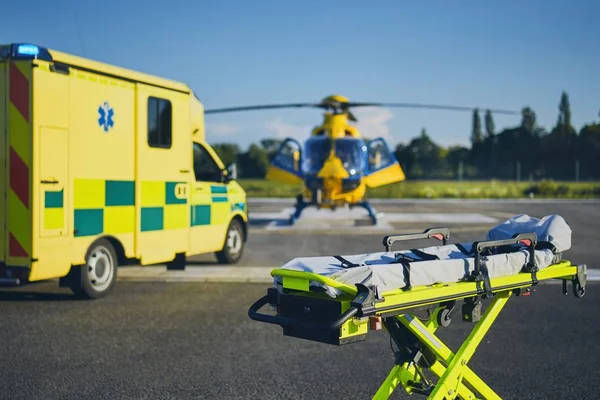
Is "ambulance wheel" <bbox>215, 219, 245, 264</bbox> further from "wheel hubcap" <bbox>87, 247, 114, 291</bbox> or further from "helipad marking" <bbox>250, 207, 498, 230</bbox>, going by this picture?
"helipad marking" <bbox>250, 207, 498, 230</bbox>

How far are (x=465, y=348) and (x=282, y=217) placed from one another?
20.0 m

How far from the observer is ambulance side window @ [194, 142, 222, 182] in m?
11.8

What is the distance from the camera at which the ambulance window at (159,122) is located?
9758 mm

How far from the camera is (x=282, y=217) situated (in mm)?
23953

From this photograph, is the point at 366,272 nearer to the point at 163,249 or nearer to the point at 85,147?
the point at 85,147

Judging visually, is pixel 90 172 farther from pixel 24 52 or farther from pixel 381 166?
pixel 381 166

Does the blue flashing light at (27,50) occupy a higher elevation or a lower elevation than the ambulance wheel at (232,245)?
higher

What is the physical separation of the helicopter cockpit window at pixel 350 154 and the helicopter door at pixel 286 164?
1.60m

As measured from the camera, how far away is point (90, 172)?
8711 millimetres

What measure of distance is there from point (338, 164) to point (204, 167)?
851 centimetres

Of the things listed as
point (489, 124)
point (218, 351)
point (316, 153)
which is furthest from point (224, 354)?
point (489, 124)

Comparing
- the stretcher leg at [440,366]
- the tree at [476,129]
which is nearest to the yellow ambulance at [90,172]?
the stretcher leg at [440,366]

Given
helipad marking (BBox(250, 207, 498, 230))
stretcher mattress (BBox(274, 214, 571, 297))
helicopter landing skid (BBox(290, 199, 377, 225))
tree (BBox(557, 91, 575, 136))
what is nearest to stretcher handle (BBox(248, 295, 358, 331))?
stretcher mattress (BBox(274, 214, 571, 297))

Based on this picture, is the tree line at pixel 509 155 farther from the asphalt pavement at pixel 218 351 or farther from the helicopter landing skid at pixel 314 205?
the asphalt pavement at pixel 218 351
